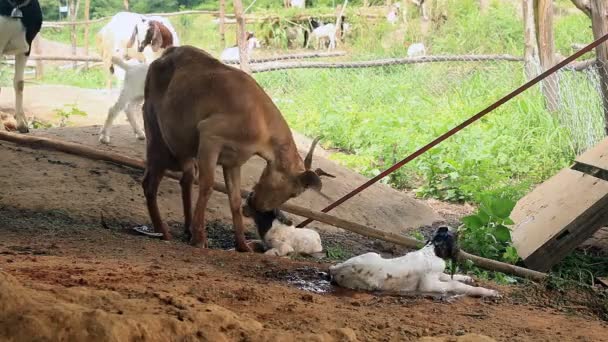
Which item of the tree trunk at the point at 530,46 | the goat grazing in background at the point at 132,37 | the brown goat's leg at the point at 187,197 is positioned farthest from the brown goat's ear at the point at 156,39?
the brown goat's leg at the point at 187,197

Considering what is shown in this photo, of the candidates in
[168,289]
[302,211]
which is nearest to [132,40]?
[302,211]

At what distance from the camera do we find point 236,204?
6.57 metres

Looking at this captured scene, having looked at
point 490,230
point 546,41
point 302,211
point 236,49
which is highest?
point 546,41

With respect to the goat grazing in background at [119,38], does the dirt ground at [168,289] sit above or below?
above

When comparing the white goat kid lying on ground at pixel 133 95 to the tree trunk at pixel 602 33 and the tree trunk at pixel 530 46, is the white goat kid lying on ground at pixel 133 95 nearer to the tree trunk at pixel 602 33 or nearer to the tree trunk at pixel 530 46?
the tree trunk at pixel 602 33

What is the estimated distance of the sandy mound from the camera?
2.87 m

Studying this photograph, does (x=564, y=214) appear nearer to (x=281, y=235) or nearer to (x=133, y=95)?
(x=281, y=235)

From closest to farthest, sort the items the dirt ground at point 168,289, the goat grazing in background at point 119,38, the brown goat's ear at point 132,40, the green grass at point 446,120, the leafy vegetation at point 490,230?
1. the dirt ground at point 168,289
2. the leafy vegetation at point 490,230
3. the green grass at point 446,120
4. the brown goat's ear at point 132,40
5. the goat grazing in background at point 119,38

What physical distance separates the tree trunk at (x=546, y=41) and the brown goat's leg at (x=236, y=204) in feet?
22.1

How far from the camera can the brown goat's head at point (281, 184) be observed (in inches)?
257

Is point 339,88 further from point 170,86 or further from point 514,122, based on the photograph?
point 170,86

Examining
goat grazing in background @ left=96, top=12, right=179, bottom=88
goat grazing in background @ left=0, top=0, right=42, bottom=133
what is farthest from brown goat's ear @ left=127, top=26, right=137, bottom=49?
goat grazing in background @ left=0, top=0, right=42, bottom=133

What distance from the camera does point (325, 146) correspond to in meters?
13.5

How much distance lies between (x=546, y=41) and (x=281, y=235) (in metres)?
6.62
